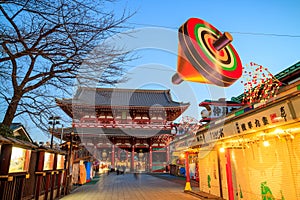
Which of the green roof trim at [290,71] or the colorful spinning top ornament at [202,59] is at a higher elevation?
the green roof trim at [290,71]

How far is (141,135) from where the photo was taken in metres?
27.2

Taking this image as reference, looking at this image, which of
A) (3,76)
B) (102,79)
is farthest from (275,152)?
(3,76)

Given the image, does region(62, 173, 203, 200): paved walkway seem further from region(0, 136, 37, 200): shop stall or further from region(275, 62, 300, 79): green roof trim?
region(275, 62, 300, 79): green roof trim

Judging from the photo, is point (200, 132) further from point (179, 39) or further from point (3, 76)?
point (3, 76)

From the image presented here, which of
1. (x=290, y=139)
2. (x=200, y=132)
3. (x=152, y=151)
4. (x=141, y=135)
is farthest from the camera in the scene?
(x=152, y=151)

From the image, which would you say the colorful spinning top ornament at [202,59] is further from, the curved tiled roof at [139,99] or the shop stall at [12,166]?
the curved tiled roof at [139,99]

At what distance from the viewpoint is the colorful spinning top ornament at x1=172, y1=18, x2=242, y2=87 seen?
323cm

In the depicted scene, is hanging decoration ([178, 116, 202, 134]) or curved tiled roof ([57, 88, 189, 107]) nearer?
hanging decoration ([178, 116, 202, 134])

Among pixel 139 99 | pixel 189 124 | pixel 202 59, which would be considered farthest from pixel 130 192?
pixel 139 99

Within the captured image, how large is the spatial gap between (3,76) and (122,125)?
23587 millimetres

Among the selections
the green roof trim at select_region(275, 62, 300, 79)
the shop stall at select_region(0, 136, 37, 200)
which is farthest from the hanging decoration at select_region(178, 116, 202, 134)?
the shop stall at select_region(0, 136, 37, 200)

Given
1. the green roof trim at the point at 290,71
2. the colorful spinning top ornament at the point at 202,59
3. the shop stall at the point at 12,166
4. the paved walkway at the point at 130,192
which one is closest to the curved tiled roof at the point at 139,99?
the paved walkway at the point at 130,192

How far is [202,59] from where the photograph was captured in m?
3.23

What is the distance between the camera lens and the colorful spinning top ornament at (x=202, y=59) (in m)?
3.23
